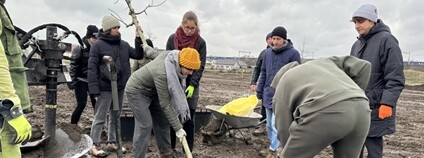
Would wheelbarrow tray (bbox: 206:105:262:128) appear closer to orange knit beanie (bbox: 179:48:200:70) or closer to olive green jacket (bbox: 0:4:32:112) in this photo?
orange knit beanie (bbox: 179:48:200:70)

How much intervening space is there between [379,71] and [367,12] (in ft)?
1.69

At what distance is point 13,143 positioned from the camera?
2201 millimetres

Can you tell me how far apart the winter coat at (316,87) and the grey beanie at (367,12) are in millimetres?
989

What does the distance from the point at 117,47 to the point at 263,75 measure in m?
1.84

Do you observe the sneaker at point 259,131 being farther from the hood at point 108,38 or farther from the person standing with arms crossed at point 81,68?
the hood at point 108,38

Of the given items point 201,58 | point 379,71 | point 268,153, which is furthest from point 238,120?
point 379,71

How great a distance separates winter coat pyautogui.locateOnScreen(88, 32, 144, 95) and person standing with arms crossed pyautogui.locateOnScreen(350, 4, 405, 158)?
250 centimetres

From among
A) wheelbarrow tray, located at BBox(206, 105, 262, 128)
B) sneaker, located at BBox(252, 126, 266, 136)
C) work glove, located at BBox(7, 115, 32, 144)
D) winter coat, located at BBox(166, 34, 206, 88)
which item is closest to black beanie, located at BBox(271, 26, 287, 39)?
winter coat, located at BBox(166, 34, 206, 88)

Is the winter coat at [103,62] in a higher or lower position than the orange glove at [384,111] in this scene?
higher

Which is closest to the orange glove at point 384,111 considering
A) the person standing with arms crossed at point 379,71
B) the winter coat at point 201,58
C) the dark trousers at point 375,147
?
the person standing with arms crossed at point 379,71

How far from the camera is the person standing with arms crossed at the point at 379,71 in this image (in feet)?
10.3

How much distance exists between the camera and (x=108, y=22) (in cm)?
432

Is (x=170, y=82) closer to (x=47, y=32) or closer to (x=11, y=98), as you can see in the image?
(x=47, y=32)

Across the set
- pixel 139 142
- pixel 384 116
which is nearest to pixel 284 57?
pixel 384 116
